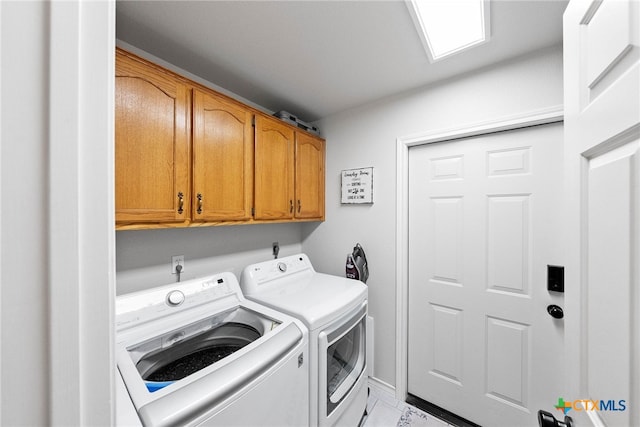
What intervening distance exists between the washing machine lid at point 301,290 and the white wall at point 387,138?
0.33m

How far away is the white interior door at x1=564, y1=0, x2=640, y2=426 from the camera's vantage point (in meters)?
0.43

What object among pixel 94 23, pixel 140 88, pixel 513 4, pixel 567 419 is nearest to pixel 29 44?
pixel 94 23

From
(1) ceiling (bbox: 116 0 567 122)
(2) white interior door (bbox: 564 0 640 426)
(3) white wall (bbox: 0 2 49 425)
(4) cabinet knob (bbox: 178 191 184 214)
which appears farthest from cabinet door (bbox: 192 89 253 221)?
(2) white interior door (bbox: 564 0 640 426)

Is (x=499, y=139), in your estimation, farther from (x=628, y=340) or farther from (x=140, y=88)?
(x=140, y=88)

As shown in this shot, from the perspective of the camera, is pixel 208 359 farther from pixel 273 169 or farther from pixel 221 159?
pixel 273 169

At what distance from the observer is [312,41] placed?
50.9 inches

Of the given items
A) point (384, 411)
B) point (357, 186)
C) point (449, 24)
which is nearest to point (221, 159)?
point (357, 186)

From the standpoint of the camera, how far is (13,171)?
23 cm

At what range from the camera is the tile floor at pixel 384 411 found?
1.62 meters

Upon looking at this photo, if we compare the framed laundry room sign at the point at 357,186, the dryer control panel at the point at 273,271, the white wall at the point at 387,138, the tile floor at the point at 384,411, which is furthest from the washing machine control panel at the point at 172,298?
the tile floor at the point at 384,411

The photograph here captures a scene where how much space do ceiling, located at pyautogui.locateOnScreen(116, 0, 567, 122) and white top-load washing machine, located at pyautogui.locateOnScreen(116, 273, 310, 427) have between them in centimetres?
135

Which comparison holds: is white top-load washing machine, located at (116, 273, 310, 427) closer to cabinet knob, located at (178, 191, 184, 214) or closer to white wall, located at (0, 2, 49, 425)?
cabinet knob, located at (178, 191, 184, 214)

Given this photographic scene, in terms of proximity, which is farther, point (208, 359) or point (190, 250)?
point (190, 250)

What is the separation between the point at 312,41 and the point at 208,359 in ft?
5.69
